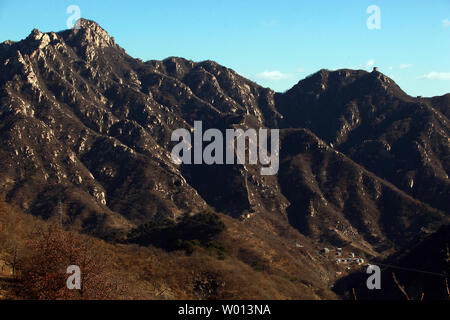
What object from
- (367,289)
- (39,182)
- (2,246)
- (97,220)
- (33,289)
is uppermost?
(39,182)

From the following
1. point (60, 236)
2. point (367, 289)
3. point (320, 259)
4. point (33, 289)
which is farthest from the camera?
point (320, 259)

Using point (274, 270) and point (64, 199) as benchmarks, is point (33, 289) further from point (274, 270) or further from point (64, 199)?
point (64, 199)

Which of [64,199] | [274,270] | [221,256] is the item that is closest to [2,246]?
[221,256]

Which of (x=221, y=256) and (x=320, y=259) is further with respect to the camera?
(x=320, y=259)

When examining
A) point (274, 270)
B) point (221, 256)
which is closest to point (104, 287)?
point (221, 256)

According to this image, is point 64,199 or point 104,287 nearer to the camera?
point 104,287
